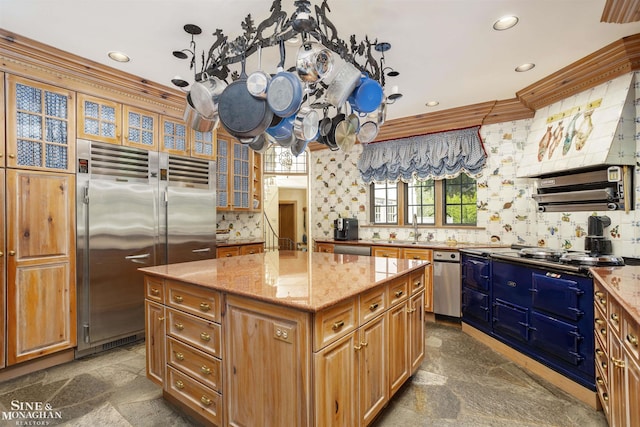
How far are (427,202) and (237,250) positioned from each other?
2749mm

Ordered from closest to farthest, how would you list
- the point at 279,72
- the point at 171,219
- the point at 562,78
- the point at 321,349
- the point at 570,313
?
the point at 321,349 < the point at 279,72 < the point at 570,313 < the point at 562,78 < the point at 171,219

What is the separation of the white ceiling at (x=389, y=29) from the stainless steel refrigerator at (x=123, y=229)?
2.96 feet

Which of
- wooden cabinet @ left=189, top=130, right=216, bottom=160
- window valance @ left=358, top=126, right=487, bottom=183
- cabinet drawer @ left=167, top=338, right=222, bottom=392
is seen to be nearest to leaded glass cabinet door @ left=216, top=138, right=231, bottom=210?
wooden cabinet @ left=189, top=130, right=216, bottom=160

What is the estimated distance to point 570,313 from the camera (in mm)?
2330

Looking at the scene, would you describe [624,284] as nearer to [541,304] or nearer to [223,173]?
[541,304]

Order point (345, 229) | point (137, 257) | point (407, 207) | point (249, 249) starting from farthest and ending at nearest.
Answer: point (345, 229) < point (407, 207) < point (249, 249) < point (137, 257)

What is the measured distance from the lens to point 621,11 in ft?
6.88

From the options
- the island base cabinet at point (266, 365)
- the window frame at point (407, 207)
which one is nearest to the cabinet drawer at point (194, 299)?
the island base cabinet at point (266, 365)

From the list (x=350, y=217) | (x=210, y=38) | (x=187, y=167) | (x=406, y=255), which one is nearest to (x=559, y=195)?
(x=406, y=255)

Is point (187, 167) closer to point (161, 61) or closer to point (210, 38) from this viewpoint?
point (161, 61)

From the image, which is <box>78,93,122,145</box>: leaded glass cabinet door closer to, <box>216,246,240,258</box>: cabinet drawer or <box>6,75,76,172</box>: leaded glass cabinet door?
<box>6,75,76,172</box>: leaded glass cabinet door

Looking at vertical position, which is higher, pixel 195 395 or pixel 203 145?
pixel 203 145

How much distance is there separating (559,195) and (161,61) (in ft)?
12.6

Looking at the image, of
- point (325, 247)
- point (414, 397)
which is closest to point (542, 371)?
point (414, 397)
